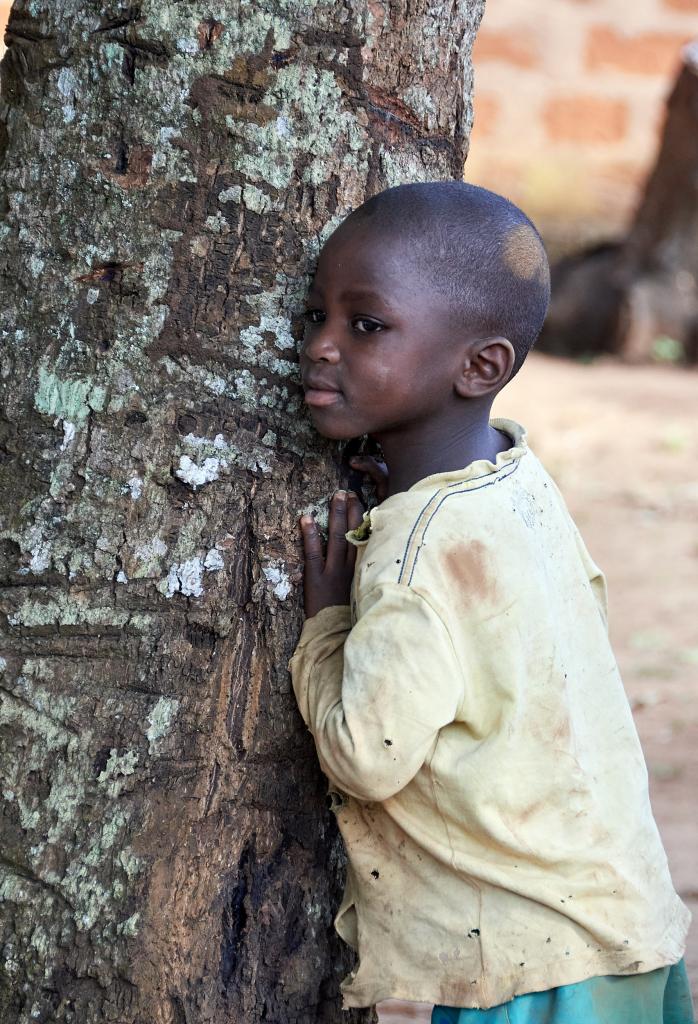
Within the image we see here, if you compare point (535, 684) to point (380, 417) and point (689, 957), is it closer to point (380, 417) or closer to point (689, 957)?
point (380, 417)

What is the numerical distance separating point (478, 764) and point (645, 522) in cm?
502

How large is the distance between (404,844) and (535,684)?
318 millimetres

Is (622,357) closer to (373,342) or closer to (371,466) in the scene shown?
(371,466)

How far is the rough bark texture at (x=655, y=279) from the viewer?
1005cm

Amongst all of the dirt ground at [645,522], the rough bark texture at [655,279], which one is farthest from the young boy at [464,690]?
the rough bark texture at [655,279]

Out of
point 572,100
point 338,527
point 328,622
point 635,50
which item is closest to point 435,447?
point 338,527

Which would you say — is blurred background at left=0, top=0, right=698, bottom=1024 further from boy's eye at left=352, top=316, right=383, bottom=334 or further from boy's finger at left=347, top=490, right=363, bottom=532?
boy's eye at left=352, top=316, right=383, bottom=334

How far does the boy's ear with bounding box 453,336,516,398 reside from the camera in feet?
6.07

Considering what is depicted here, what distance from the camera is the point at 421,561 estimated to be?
5.70ft

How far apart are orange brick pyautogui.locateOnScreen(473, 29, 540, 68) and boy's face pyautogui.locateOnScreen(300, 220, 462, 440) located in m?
11.7

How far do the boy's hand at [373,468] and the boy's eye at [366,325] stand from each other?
29 centimetres

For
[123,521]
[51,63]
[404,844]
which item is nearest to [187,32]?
[51,63]

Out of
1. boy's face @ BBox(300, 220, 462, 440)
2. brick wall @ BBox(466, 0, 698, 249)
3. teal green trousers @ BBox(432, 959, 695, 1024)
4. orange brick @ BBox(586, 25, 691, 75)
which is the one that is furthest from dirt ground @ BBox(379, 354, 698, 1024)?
orange brick @ BBox(586, 25, 691, 75)

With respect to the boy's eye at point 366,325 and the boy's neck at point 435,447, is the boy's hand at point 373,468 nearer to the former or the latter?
the boy's neck at point 435,447
